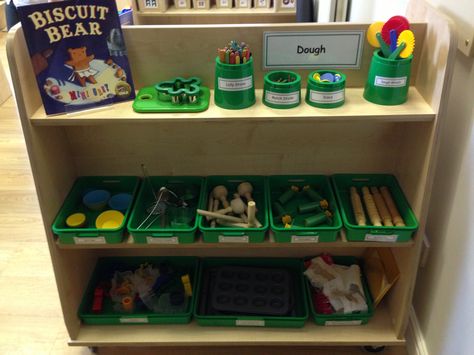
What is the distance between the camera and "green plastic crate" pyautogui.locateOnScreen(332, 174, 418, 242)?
123 cm

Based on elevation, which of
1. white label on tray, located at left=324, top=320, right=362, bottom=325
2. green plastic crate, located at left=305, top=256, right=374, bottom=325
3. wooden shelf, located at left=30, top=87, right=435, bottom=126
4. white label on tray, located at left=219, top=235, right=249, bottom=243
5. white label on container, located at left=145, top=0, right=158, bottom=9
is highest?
wooden shelf, located at left=30, top=87, right=435, bottom=126

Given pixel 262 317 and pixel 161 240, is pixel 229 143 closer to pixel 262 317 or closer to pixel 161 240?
pixel 161 240

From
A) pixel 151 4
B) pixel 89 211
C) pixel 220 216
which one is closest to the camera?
pixel 220 216

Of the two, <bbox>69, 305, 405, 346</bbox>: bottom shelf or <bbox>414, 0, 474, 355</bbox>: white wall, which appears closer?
<bbox>414, 0, 474, 355</bbox>: white wall

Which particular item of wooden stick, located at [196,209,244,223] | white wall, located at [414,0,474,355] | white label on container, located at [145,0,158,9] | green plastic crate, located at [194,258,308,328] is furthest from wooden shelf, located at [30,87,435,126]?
white label on container, located at [145,0,158,9]

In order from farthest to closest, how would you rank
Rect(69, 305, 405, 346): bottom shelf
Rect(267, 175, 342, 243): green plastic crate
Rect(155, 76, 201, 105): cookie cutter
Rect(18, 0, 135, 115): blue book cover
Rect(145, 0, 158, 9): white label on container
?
1. Rect(145, 0, 158, 9): white label on container
2. Rect(69, 305, 405, 346): bottom shelf
3. Rect(267, 175, 342, 243): green plastic crate
4. Rect(155, 76, 201, 105): cookie cutter
5. Rect(18, 0, 135, 115): blue book cover

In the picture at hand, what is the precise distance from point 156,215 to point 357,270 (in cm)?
72

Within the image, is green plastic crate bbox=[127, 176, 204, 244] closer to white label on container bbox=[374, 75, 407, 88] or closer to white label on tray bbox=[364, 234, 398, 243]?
white label on tray bbox=[364, 234, 398, 243]

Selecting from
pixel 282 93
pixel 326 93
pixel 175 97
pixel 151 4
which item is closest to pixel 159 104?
pixel 175 97

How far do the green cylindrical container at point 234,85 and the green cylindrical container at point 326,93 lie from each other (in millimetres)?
145

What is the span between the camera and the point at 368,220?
133 centimetres

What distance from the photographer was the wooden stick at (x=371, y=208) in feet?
4.22

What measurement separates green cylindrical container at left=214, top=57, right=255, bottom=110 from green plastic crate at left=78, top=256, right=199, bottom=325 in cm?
71

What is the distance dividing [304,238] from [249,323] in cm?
37
